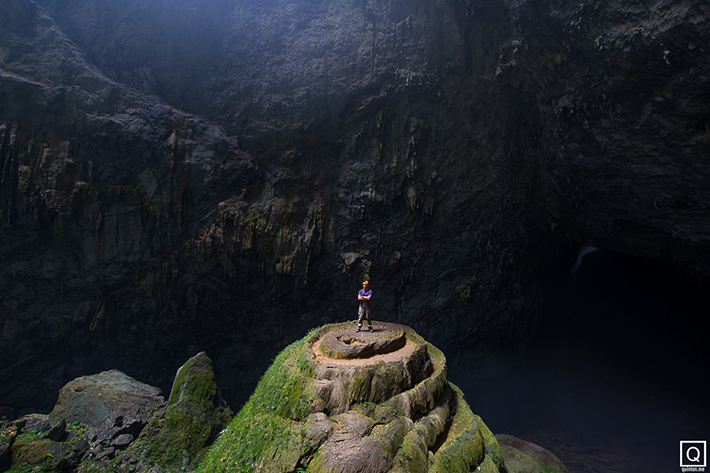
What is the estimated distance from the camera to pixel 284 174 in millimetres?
14516

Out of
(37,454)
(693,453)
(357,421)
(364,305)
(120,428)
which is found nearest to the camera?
(357,421)

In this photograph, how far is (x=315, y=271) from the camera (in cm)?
1478

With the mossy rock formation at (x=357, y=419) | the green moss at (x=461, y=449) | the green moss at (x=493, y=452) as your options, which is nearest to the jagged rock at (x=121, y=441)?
the mossy rock formation at (x=357, y=419)

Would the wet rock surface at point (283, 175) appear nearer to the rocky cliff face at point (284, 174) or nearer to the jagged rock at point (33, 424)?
the rocky cliff face at point (284, 174)

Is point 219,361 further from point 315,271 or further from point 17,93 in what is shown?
point 17,93

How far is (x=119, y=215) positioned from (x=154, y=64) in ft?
21.5

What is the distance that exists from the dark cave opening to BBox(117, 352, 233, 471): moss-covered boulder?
12.0m

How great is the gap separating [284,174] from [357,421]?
11214mm

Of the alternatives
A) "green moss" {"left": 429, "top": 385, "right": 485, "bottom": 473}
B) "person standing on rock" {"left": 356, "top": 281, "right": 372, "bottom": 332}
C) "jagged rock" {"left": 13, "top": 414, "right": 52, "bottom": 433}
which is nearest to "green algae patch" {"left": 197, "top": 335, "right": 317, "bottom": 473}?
"person standing on rock" {"left": 356, "top": 281, "right": 372, "bottom": 332}

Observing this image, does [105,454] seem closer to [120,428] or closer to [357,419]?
[120,428]

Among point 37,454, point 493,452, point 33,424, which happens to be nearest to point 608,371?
point 493,452

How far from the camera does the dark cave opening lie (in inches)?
635

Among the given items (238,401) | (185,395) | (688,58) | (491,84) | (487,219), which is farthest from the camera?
(487,219)

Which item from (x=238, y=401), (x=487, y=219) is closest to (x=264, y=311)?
(x=238, y=401)
